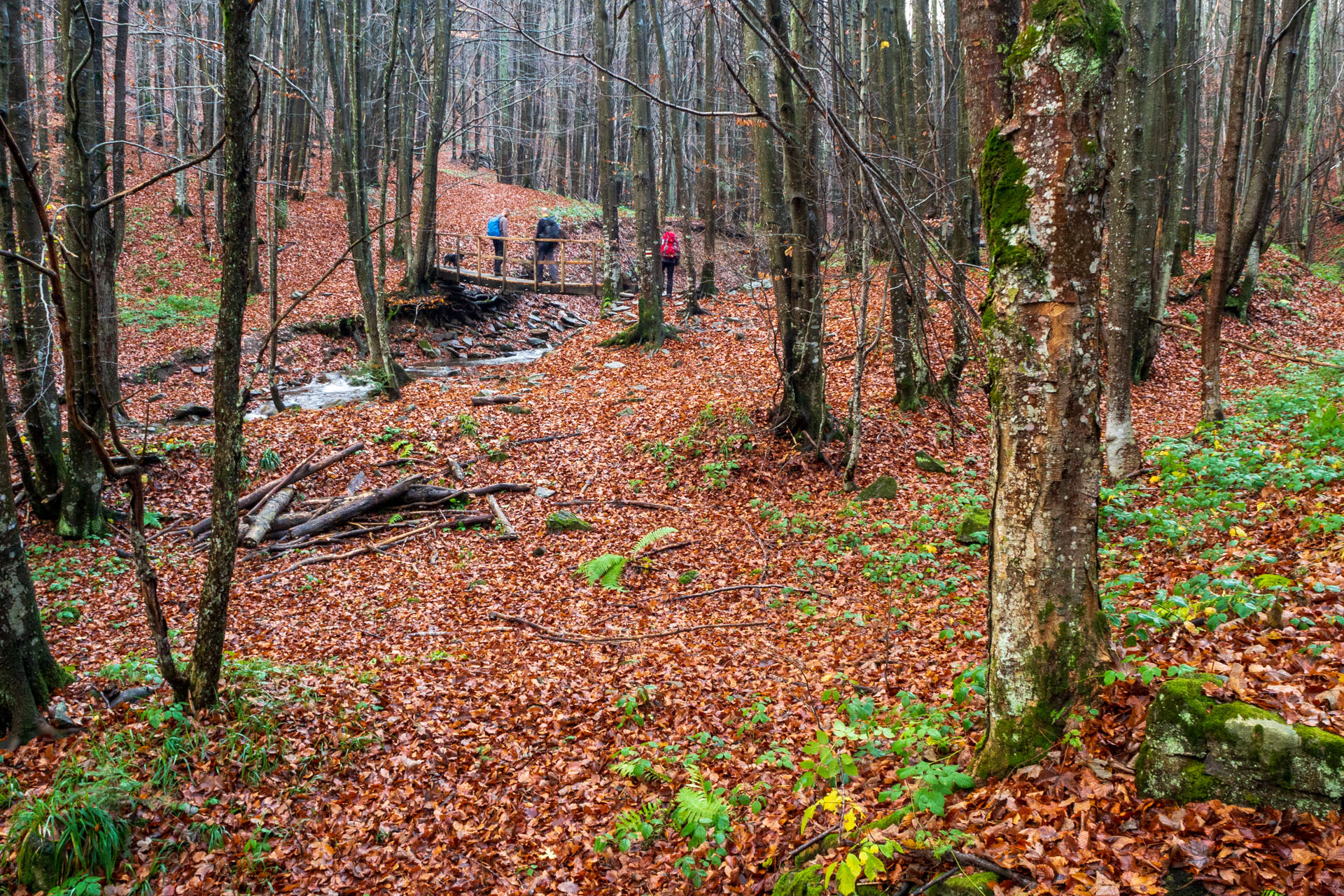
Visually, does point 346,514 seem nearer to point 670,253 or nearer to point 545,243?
point 670,253

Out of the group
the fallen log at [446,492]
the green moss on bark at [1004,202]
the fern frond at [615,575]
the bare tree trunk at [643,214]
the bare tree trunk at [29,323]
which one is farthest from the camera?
the bare tree trunk at [643,214]

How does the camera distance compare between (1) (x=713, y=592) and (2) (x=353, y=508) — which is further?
(2) (x=353, y=508)

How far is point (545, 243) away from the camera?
22.6 metres

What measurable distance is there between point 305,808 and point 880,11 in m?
17.8

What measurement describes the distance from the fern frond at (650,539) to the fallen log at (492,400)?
5.71 meters

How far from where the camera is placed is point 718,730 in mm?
5082

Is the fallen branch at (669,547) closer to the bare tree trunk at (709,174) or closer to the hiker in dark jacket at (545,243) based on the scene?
the bare tree trunk at (709,174)

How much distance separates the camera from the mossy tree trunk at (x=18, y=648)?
460 cm

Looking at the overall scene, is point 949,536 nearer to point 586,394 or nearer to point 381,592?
point 381,592

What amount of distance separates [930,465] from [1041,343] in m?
6.98

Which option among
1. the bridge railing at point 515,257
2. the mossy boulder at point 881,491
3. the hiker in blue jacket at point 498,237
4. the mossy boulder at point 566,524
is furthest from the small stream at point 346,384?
the mossy boulder at point 881,491

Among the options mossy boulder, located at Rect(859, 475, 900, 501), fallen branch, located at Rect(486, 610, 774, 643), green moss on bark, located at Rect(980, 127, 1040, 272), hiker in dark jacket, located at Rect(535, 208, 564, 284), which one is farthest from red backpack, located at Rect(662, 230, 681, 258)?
green moss on bark, located at Rect(980, 127, 1040, 272)

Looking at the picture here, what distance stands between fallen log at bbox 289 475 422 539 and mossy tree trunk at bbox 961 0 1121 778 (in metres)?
8.24

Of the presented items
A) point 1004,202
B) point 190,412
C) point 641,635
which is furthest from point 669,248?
point 1004,202
